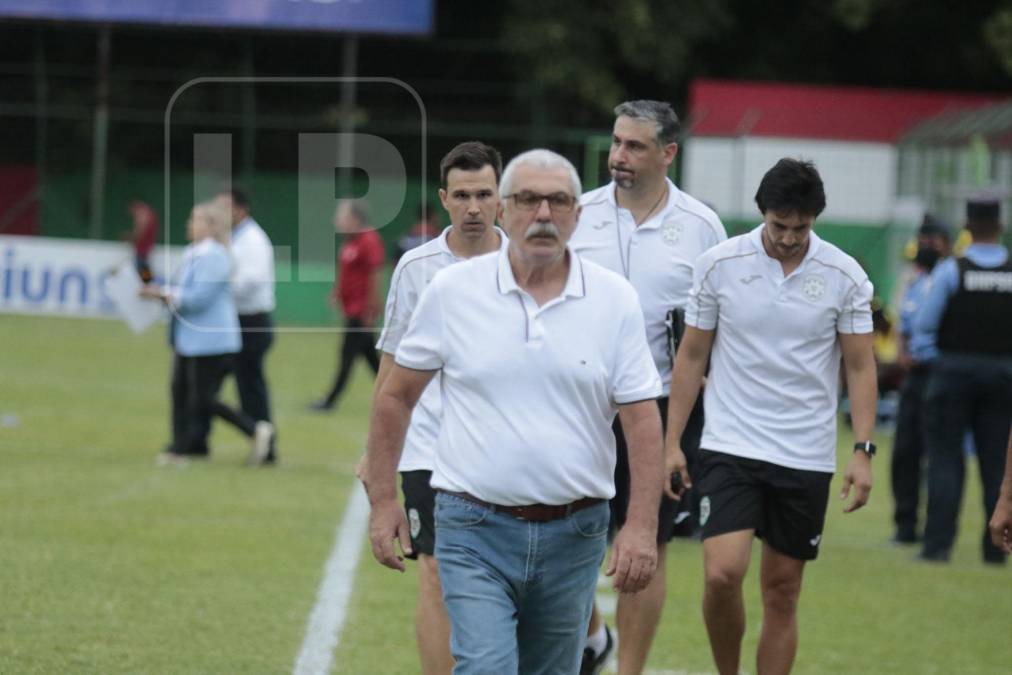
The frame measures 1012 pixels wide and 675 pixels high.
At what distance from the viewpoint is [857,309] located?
7.15 meters

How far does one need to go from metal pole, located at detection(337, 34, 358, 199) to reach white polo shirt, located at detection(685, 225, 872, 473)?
26.0m

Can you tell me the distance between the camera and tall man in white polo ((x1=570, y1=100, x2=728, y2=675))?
7.34 meters

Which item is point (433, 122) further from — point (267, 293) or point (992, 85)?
point (267, 293)

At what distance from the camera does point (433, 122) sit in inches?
1417

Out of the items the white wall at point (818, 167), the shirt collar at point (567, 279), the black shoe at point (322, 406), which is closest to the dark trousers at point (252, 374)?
the black shoe at point (322, 406)

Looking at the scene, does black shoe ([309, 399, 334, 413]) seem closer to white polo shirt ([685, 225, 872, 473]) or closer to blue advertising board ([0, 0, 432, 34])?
white polo shirt ([685, 225, 872, 473])

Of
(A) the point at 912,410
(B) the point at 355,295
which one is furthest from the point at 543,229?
(B) the point at 355,295

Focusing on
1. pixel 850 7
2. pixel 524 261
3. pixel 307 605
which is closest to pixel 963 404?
pixel 307 605

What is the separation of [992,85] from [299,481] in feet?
102

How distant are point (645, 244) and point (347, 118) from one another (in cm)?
2636

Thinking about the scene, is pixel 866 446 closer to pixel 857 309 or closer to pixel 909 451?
pixel 857 309

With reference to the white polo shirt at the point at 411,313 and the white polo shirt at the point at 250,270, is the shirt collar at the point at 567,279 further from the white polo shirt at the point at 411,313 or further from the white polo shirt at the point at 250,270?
the white polo shirt at the point at 250,270

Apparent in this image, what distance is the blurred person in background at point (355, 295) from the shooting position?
19.5 metres

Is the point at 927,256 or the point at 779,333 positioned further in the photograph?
the point at 927,256
